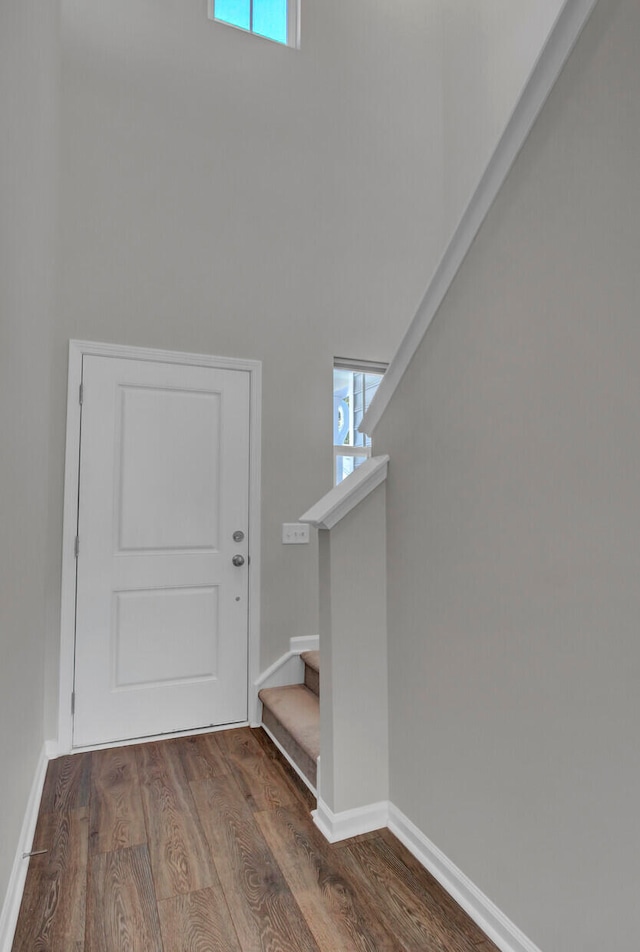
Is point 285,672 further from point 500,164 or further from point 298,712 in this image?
point 500,164

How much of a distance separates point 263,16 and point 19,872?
4.42 meters

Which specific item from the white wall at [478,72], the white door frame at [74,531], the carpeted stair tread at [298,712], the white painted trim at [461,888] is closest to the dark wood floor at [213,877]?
the white painted trim at [461,888]

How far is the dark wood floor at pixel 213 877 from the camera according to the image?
4.89 ft

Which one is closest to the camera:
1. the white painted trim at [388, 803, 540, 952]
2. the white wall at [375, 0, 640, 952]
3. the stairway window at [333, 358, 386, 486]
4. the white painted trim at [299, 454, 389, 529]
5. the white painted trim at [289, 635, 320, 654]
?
the white wall at [375, 0, 640, 952]

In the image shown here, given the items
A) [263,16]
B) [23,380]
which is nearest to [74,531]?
[23,380]

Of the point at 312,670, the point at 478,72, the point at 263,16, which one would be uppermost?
the point at 263,16

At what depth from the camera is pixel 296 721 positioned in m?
2.54

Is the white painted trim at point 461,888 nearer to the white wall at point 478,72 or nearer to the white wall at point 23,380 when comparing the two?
the white wall at point 23,380

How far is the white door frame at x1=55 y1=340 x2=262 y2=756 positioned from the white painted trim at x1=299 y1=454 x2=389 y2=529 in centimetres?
115

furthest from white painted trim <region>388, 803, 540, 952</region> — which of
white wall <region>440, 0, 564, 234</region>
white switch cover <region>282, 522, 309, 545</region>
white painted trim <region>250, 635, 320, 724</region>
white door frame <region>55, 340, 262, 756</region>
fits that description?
white wall <region>440, 0, 564, 234</region>

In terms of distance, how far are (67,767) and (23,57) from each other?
2.71m

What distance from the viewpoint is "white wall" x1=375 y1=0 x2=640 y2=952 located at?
3.66ft

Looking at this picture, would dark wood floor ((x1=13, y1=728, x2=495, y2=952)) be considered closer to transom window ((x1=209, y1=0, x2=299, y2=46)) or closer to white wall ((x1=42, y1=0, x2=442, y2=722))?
white wall ((x1=42, y1=0, x2=442, y2=722))

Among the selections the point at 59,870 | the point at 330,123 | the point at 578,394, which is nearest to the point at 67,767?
the point at 59,870
